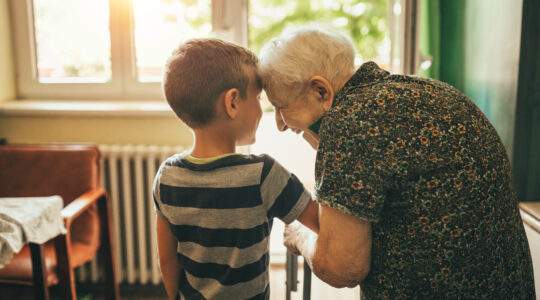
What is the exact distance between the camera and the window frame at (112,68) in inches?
100

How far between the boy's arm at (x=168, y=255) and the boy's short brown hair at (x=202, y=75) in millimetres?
283

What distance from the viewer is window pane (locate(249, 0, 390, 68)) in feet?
8.38

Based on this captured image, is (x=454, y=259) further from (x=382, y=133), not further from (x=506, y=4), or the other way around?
(x=506, y=4)

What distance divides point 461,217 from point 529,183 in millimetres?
1030

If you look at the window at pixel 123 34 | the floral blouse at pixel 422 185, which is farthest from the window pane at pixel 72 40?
the floral blouse at pixel 422 185

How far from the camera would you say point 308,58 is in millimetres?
920

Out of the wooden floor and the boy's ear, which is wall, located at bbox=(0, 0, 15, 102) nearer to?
the wooden floor

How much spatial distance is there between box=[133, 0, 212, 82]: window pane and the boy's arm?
1.70 metres

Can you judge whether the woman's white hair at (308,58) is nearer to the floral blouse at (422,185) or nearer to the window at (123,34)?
the floral blouse at (422,185)

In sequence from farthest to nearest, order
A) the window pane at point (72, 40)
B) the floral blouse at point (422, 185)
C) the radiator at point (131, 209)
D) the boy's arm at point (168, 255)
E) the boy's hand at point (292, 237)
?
the window pane at point (72, 40) → the radiator at point (131, 209) → the boy's hand at point (292, 237) → the boy's arm at point (168, 255) → the floral blouse at point (422, 185)

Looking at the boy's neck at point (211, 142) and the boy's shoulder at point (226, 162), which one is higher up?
the boy's neck at point (211, 142)

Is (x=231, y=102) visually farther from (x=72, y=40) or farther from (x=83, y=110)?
(x=72, y=40)

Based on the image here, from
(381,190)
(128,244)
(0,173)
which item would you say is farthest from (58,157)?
(381,190)

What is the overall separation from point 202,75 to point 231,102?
0.08m
